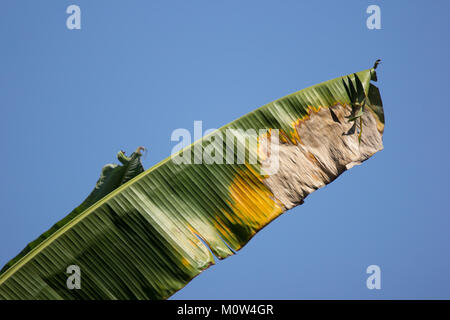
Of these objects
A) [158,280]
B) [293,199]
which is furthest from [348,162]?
[158,280]

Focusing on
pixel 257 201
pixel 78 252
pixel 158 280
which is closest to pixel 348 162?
pixel 257 201

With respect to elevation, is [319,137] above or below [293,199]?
above

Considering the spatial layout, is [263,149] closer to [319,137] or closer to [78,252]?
[319,137]
